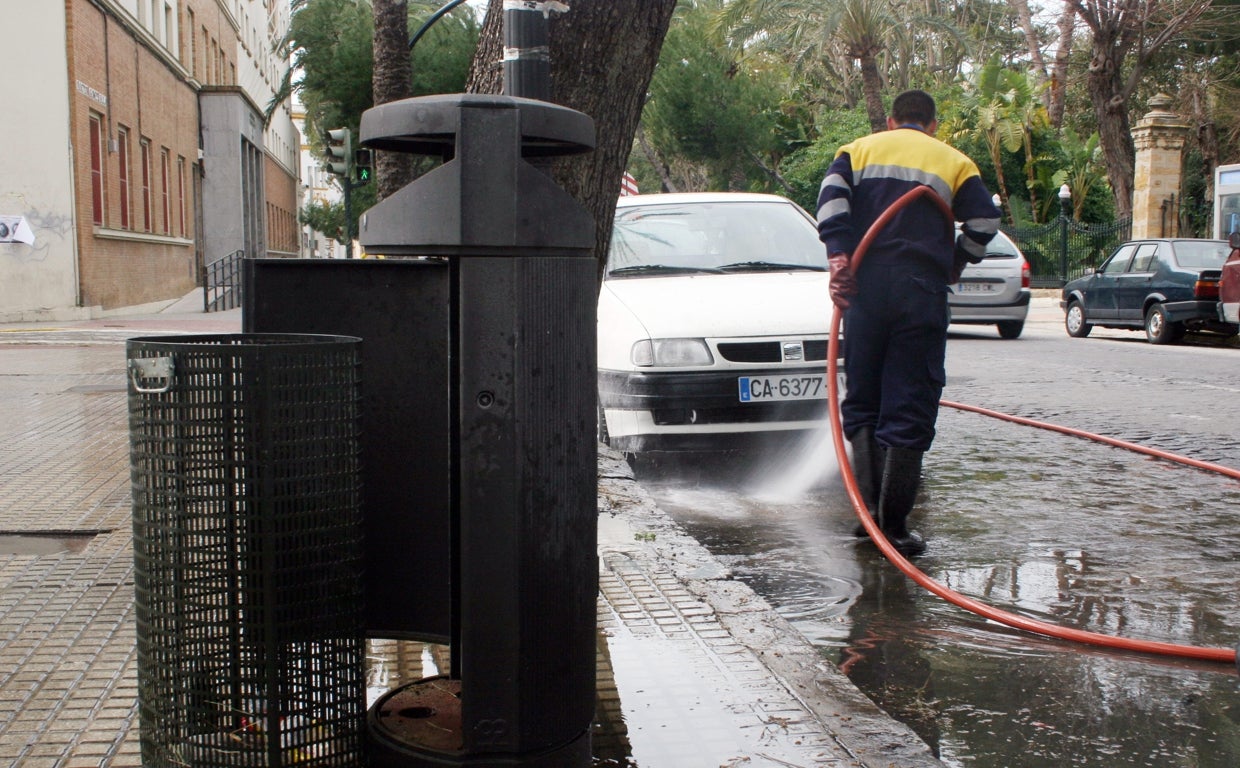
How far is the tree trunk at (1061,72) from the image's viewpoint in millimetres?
39906

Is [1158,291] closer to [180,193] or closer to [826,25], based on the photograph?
[826,25]

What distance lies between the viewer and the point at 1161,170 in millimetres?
31156

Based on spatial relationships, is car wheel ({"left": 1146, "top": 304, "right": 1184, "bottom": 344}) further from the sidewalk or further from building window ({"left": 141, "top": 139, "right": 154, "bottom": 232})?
building window ({"left": 141, "top": 139, "right": 154, "bottom": 232})

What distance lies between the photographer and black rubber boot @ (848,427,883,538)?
541 centimetres

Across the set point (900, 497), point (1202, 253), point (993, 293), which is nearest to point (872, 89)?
point (1202, 253)

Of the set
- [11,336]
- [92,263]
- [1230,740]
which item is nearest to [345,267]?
[1230,740]

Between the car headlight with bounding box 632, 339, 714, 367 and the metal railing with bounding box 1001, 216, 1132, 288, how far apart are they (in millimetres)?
28568

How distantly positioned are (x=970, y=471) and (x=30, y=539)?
4.86 meters

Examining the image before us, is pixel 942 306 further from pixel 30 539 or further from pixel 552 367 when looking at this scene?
pixel 30 539

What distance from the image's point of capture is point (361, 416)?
8.84ft

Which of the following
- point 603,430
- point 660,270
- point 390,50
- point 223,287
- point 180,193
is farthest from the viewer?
point 180,193

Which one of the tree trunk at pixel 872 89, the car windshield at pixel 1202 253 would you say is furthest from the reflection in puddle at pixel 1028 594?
the tree trunk at pixel 872 89

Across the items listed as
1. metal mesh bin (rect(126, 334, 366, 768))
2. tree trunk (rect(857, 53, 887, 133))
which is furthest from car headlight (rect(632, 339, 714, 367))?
tree trunk (rect(857, 53, 887, 133))

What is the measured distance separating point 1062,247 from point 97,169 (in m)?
23.1
